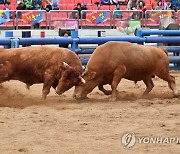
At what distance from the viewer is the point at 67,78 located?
31.8ft

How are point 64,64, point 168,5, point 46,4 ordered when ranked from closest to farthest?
point 64,64 → point 46,4 → point 168,5

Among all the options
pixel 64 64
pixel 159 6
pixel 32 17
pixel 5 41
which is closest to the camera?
pixel 64 64

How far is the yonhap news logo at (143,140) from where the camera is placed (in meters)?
6.21

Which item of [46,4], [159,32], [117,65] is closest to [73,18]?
[46,4]

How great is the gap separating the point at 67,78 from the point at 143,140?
358 centimetres

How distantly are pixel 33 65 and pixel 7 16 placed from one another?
32.9 ft

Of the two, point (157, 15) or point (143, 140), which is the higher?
point (157, 15)

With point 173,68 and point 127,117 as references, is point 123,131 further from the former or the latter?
point 173,68

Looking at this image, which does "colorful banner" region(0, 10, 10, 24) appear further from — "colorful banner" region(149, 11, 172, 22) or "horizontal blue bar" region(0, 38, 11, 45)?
"horizontal blue bar" region(0, 38, 11, 45)

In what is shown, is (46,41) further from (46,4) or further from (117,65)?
(46,4)

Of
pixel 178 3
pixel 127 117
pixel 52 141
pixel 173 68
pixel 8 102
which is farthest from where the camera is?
pixel 178 3

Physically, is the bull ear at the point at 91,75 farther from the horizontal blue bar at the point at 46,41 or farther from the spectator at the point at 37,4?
the spectator at the point at 37,4

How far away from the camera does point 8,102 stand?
31.3 feet

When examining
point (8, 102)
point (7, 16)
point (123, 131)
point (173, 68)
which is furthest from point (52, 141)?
point (7, 16)
